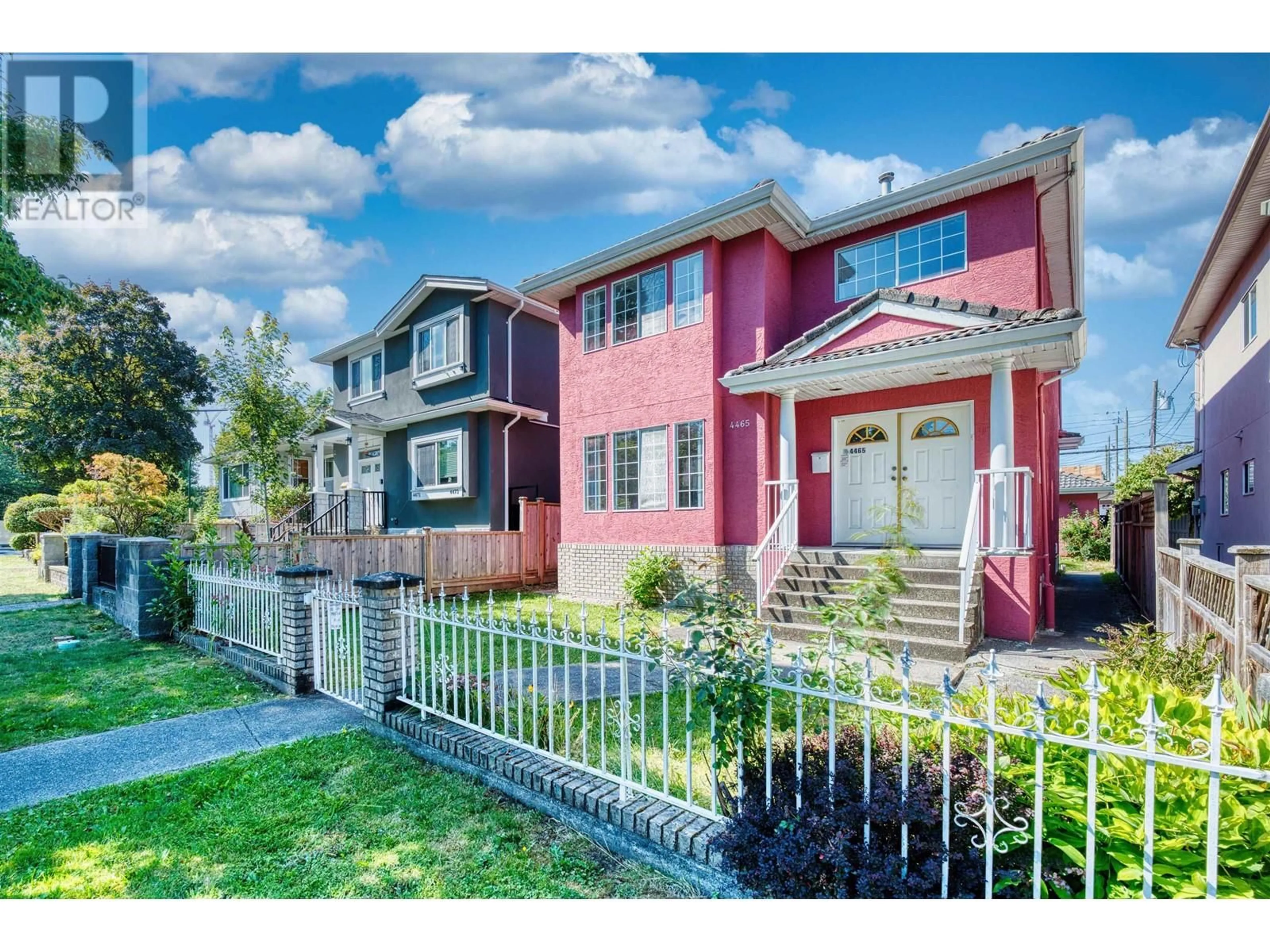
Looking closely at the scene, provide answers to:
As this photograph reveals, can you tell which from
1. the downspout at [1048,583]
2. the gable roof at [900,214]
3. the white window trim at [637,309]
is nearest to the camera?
the downspout at [1048,583]

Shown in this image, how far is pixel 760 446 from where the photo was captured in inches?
394

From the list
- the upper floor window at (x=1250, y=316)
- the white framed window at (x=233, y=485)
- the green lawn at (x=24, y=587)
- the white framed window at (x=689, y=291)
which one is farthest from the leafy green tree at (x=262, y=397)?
the upper floor window at (x=1250, y=316)

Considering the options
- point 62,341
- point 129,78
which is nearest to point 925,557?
point 129,78

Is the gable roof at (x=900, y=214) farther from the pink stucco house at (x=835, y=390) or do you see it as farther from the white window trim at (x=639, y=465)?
→ the white window trim at (x=639, y=465)

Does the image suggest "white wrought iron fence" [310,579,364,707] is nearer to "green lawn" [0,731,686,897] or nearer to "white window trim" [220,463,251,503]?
"green lawn" [0,731,686,897]

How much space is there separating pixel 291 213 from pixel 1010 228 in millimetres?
10434

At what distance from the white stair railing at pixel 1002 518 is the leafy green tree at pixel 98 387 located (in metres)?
28.1

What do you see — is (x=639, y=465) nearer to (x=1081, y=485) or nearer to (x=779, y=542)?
(x=779, y=542)

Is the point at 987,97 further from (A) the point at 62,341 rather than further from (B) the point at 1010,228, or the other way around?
(A) the point at 62,341

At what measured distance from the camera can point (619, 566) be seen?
11.5m

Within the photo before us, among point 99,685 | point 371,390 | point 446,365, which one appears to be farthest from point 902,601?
point 371,390

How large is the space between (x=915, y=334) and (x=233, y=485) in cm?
2583

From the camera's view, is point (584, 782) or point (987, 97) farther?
point (987, 97)

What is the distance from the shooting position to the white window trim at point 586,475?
39.0 ft
